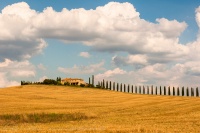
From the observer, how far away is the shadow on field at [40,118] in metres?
40.2

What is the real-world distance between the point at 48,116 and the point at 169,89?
8137 cm

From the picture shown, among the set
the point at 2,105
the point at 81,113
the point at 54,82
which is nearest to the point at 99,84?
the point at 54,82

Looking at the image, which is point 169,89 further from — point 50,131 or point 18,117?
point 50,131

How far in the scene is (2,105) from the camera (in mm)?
53250

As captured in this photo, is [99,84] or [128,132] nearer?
[128,132]

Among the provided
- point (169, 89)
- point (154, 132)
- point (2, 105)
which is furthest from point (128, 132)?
point (169, 89)

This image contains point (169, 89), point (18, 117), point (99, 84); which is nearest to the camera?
point (18, 117)

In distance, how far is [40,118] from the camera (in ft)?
136

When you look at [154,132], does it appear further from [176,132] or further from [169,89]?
[169,89]

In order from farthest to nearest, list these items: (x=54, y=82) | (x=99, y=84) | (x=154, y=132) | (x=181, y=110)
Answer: (x=99, y=84) → (x=54, y=82) → (x=181, y=110) → (x=154, y=132)

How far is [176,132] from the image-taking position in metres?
25.8

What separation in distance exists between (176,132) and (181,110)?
71.9ft

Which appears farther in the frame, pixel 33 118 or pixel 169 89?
pixel 169 89

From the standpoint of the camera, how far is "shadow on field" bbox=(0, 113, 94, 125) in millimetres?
40219
